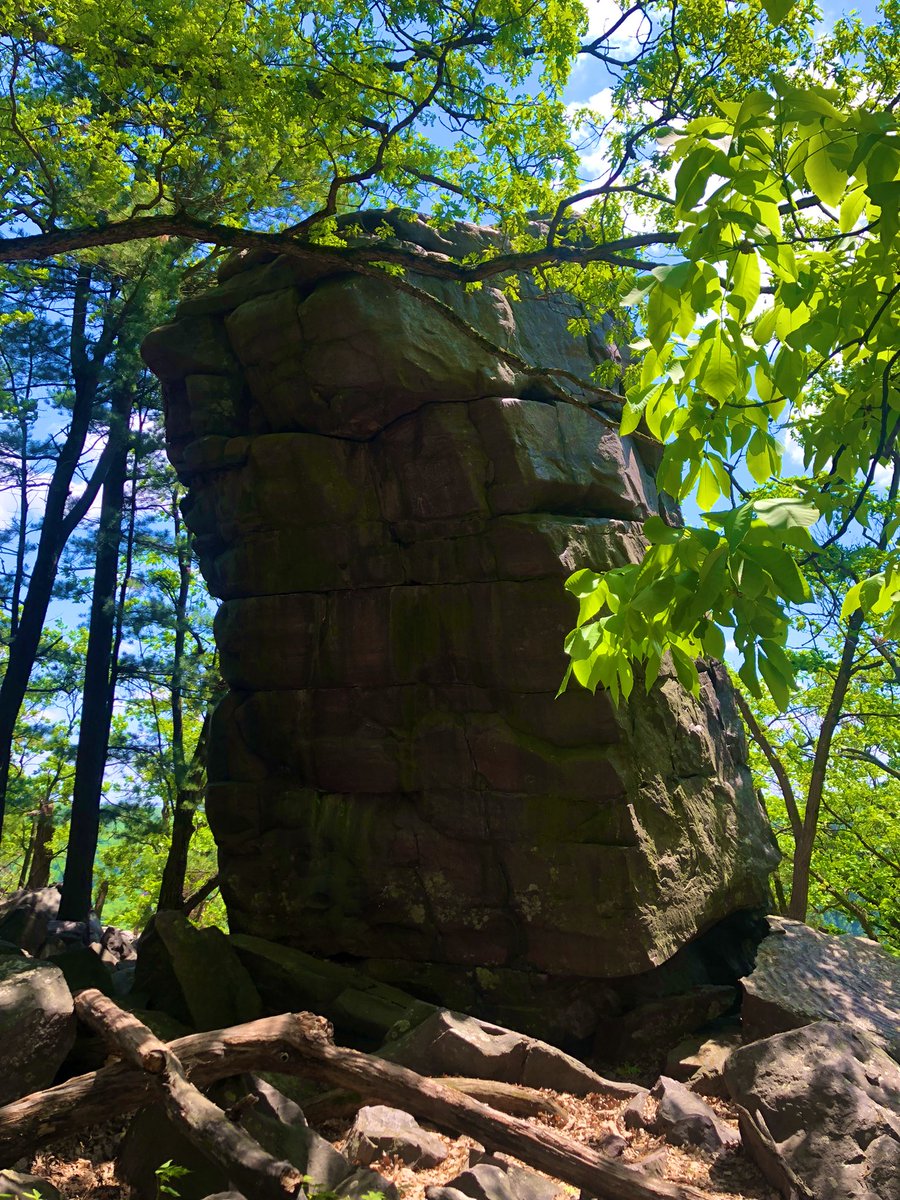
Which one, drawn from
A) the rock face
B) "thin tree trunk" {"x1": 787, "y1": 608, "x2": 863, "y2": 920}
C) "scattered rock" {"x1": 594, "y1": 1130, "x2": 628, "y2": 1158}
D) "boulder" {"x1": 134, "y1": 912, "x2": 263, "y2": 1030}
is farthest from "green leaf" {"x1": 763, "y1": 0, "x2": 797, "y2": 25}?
"thin tree trunk" {"x1": 787, "y1": 608, "x2": 863, "y2": 920}

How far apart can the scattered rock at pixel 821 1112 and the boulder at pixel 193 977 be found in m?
5.28

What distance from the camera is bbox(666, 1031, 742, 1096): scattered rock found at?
780cm

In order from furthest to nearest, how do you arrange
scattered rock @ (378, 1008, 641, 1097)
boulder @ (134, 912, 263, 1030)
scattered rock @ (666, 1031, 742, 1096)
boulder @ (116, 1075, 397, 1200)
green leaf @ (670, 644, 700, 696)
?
boulder @ (134, 912, 263, 1030), scattered rock @ (666, 1031, 742, 1096), scattered rock @ (378, 1008, 641, 1097), boulder @ (116, 1075, 397, 1200), green leaf @ (670, 644, 700, 696)

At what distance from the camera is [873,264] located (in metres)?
2.22

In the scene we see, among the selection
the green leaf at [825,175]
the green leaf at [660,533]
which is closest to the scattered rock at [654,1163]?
the green leaf at [660,533]

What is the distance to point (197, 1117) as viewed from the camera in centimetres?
476

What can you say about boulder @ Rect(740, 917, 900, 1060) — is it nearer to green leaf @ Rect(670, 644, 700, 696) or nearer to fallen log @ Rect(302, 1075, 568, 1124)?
fallen log @ Rect(302, 1075, 568, 1124)

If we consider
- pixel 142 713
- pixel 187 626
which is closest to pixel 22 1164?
pixel 187 626

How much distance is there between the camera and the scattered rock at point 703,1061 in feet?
25.6

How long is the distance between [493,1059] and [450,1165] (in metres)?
1.51

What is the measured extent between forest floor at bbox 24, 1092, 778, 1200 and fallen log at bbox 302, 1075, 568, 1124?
0.08 metres

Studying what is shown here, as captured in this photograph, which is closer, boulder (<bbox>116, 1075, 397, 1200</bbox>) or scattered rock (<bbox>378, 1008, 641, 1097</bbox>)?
boulder (<bbox>116, 1075, 397, 1200</bbox>)

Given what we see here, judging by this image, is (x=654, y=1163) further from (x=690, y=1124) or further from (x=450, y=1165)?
(x=450, y=1165)

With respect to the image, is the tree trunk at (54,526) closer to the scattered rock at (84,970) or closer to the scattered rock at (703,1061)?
the scattered rock at (84,970)
